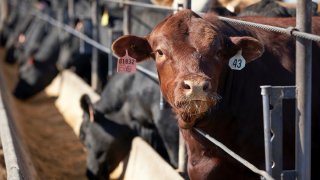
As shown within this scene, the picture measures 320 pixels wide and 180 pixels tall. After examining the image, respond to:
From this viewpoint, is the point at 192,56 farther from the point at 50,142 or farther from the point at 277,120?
the point at 50,142

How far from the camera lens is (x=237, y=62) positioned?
2971mm

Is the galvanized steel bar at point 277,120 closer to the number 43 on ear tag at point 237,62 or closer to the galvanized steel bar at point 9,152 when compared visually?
the number 43 on ear tag at point 237,62

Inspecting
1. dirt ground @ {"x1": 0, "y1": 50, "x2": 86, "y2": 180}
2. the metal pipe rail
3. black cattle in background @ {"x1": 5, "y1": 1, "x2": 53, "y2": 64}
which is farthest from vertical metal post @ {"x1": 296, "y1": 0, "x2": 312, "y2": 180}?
black cattle in background @ {"x1": 5, "y1": 1, "x2": 53, "y2": 64}

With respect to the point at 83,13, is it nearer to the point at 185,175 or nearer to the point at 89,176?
the point at 89,176

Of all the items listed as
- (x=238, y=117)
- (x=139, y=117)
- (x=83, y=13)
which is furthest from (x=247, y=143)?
(x=83, y=13)

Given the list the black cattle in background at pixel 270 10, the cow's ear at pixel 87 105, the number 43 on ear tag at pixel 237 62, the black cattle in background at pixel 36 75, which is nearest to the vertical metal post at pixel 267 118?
the number 43 on ear tag at pixel 237 62

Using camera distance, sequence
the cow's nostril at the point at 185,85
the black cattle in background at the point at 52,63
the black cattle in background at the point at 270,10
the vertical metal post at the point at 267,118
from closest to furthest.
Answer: the vertical metal post at the point at 267,118, the cow's nostril at the point at 185,85, the black cattle in background at the point at 270,10, the black cattle in background at the point at 52,63

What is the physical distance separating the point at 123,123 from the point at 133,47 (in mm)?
2059

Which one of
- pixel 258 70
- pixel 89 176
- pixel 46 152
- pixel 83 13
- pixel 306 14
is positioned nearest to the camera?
pixel 306 14

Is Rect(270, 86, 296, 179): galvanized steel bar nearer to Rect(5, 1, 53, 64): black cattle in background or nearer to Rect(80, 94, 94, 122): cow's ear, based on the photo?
Rect(80, 94, 94, 122): cow's ear

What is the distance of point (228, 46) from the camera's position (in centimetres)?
300

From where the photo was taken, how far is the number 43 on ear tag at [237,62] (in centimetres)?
295

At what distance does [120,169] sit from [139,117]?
0.51 meters

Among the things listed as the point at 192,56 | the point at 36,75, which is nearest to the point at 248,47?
the point at 192,56
